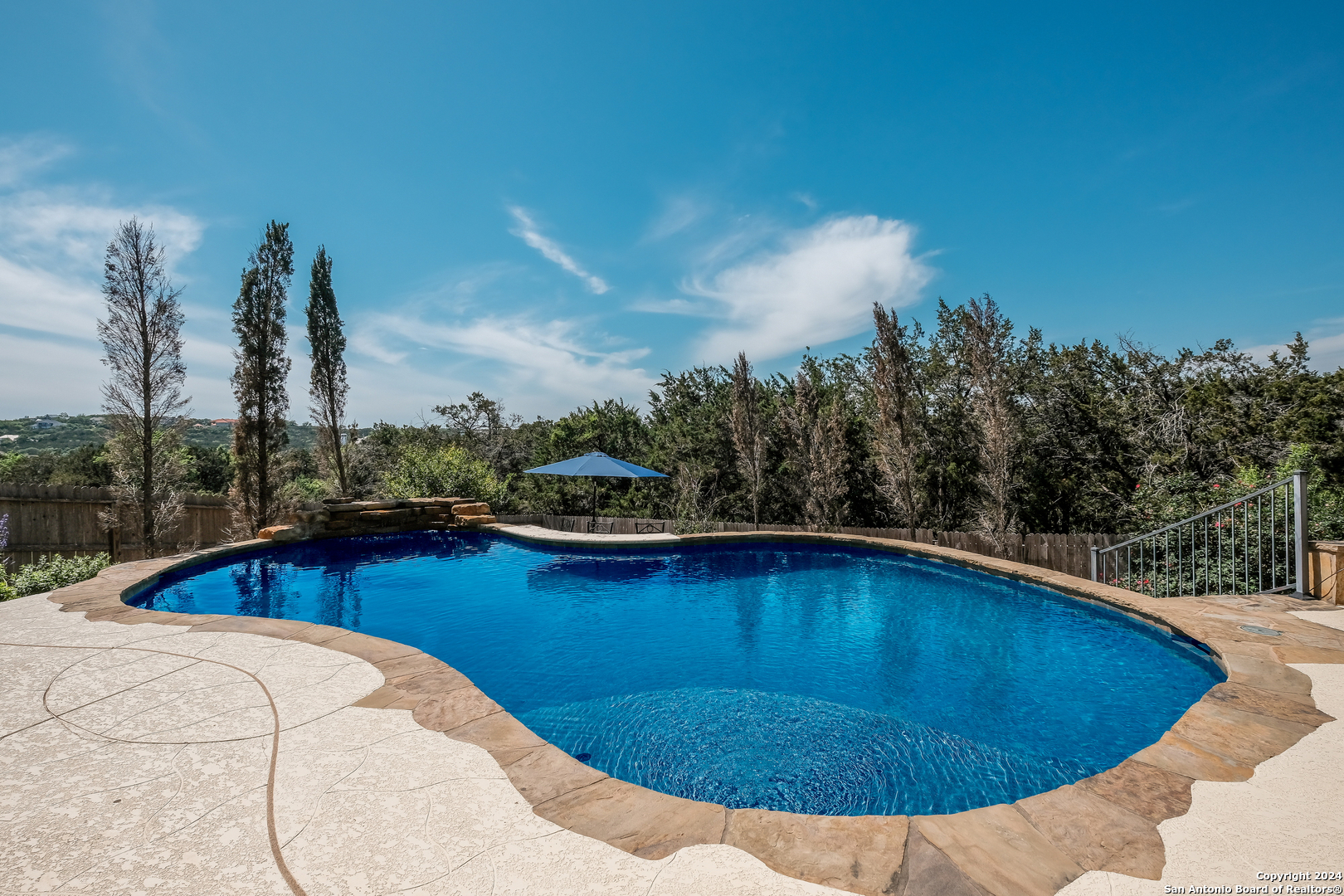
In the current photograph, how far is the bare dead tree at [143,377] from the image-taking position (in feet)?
31.9

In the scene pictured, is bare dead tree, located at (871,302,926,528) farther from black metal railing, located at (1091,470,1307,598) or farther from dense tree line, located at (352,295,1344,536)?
black metal railing, located at (1091,470,1307,598)

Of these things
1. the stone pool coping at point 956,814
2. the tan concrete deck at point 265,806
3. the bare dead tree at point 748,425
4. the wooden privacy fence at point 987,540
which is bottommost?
the wooden privacy fence at point 987,540

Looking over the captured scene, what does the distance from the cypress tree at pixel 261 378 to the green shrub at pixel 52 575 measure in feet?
17.0

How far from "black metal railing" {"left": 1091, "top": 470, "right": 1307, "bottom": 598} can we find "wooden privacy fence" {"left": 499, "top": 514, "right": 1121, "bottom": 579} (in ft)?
2.30

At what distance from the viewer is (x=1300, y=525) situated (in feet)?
16.3

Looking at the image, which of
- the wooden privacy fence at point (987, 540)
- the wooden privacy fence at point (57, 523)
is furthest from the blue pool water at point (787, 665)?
the wooden privacy fence at point (57, 523)

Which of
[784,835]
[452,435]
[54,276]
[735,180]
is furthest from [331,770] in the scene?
[452,435]

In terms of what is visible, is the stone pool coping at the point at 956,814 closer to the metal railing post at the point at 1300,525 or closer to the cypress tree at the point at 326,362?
the metal railing post at the point at 1300,525

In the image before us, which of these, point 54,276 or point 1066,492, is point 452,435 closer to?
point 54,276

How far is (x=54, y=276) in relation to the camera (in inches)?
360

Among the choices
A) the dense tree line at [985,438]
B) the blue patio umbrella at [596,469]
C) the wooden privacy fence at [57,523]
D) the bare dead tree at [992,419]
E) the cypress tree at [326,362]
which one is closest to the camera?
the dense tree line at [985,438]

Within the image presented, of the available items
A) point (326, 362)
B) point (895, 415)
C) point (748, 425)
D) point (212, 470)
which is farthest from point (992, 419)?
point (212, 470)

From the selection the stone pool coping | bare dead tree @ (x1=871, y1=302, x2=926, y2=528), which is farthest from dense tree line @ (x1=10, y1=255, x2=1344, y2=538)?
the stone pool coping

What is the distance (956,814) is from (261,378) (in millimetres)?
15522
